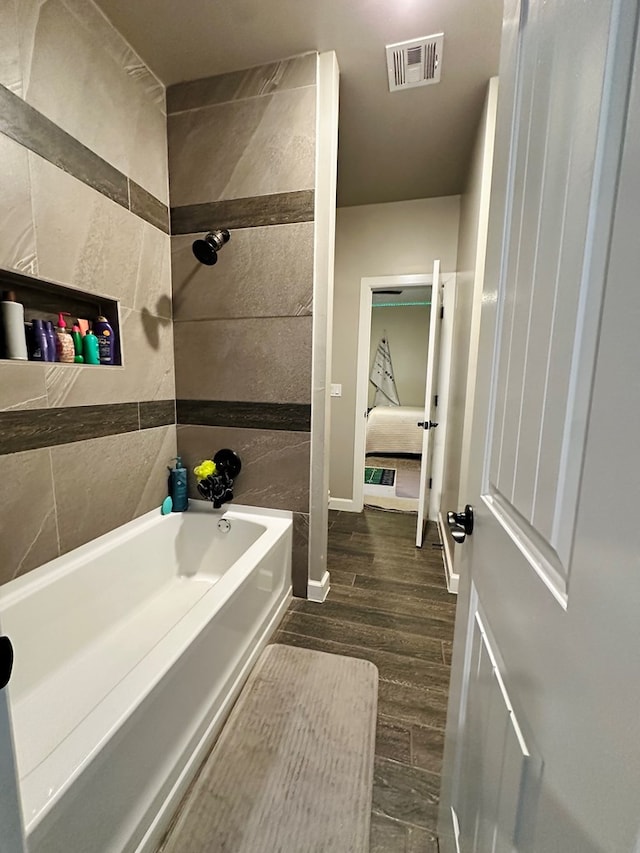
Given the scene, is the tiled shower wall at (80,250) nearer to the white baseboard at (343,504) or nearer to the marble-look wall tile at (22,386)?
the marble-look wall tile at (22,386)

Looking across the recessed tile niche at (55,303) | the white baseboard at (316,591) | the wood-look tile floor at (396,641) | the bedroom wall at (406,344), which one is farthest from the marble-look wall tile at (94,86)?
the bedroom wall at (406,344)

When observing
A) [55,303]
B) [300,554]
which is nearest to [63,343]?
[55,303]

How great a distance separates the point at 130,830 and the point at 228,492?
1.33m

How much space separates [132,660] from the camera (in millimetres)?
1335

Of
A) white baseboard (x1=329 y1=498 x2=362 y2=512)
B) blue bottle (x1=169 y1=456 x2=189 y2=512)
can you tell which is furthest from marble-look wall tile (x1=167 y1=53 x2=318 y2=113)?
white baseboard (x1=329 y1=498 x2=362 y2=512)

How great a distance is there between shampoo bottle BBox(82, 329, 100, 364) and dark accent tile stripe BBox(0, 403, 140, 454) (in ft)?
0.72

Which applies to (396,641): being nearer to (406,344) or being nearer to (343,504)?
(343,504)

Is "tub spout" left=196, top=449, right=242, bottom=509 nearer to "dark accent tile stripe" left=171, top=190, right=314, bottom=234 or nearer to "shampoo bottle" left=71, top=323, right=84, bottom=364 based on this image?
"shampoo bottle" left=71, top=323, right=84, bottom=364

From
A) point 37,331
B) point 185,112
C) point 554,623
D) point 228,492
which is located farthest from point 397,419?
point 554,623

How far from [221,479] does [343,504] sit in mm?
1587

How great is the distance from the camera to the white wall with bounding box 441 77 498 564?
1778 mm

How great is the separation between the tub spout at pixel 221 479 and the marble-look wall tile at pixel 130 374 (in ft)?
1.62

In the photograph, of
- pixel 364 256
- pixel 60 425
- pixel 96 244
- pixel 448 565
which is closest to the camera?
pixel 60 425

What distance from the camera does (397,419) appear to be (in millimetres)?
4953
